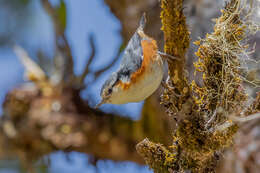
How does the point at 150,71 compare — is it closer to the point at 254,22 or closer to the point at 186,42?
the point at 186,42

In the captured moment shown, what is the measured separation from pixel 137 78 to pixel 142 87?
0.02 metres

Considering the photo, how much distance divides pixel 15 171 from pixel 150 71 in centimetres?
294

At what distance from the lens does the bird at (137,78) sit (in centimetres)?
58

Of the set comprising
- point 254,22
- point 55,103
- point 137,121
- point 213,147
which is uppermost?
point 55,103

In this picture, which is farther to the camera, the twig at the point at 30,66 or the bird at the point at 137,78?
the twig at the point at 30,66

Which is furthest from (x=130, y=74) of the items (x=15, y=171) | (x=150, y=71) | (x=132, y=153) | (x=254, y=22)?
(x=15, y=171)

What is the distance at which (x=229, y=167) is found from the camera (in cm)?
90

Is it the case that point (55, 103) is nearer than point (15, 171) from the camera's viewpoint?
Yes

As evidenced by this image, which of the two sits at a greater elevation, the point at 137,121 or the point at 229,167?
the point at 137,121

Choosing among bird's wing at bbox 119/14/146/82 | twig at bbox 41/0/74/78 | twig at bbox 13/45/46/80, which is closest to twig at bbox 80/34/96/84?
twig at bbox 41/0/74/78

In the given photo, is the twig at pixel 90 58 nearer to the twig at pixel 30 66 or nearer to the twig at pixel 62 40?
the twig at pixel 62 40

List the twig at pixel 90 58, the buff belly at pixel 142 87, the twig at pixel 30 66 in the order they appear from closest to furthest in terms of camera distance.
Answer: the buff belly at pixel 142 87 → the twig at pixel 90 58 → the twig at pixel 30 66

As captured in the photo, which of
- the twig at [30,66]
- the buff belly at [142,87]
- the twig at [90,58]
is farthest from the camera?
the twig at [30,66]

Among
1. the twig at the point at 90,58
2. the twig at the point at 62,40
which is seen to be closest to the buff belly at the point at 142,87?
the twig at the point at 90,58
